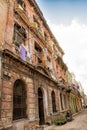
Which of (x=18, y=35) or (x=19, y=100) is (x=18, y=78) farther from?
(x=18, y=35)

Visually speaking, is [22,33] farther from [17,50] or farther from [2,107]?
[2,107]

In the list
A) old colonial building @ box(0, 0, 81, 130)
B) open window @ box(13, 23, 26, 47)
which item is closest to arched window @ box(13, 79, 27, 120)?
old colonial building @ box(0, 0, 81, 130)

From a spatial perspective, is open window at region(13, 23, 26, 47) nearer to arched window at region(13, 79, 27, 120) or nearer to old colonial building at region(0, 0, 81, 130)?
old colonial building at region(0, 0, 81, 130)

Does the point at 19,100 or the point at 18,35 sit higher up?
the point at 18,35

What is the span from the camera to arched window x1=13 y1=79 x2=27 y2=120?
7351 mm

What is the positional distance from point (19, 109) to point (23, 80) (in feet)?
5.94

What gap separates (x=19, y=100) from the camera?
309 inches

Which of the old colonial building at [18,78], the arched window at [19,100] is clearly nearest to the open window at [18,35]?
the old colonial building at [18,78]

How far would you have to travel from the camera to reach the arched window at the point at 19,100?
7.35m

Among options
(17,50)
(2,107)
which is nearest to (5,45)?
(17,50)

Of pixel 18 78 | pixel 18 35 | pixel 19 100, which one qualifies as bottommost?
pixel 19 100

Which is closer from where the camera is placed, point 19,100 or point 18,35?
point 19,100

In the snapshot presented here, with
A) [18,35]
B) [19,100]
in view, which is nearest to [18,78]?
[19,100]

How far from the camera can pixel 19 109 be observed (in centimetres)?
764
